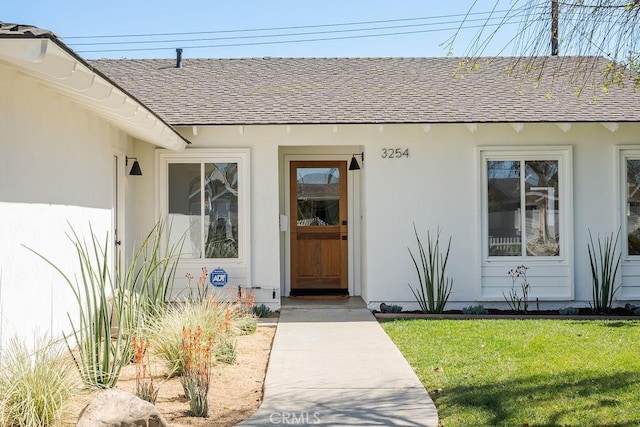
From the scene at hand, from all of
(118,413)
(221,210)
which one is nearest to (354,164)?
(221,210)

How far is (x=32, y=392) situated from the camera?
4992mm

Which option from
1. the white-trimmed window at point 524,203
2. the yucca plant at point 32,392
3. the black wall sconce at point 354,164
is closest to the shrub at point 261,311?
the black wall sconce at point 354,164

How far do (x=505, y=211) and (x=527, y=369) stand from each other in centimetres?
495

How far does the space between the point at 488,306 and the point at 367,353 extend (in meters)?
4.07

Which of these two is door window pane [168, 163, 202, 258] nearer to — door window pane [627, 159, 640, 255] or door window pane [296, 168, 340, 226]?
door window pane [296, 168, 340, 226]

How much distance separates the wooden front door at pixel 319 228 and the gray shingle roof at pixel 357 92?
1.47 metres

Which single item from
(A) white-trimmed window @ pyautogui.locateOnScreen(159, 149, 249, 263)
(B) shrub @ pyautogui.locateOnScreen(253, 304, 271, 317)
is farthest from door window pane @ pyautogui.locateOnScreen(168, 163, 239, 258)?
(B) shrub @ pyautogui.locateOnScreen(253, 304, 271, 317)

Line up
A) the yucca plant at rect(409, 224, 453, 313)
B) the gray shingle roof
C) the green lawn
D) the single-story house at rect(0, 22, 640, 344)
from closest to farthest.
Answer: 1. the green lawn
2. the yucca plant at rect(409, 224, 453, 313)
3. the gray shingle roof
4. the single-story house at rect(0, 22, 640, 344)

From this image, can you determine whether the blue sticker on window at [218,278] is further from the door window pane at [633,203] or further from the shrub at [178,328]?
the door window pane at [633,203]

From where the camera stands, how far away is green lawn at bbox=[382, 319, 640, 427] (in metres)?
5.46

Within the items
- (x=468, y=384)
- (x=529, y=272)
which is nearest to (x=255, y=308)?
(x=529, y=272)

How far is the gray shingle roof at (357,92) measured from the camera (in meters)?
11.3

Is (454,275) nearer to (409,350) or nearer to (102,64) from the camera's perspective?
(409,350)

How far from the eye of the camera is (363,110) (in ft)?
38.3
